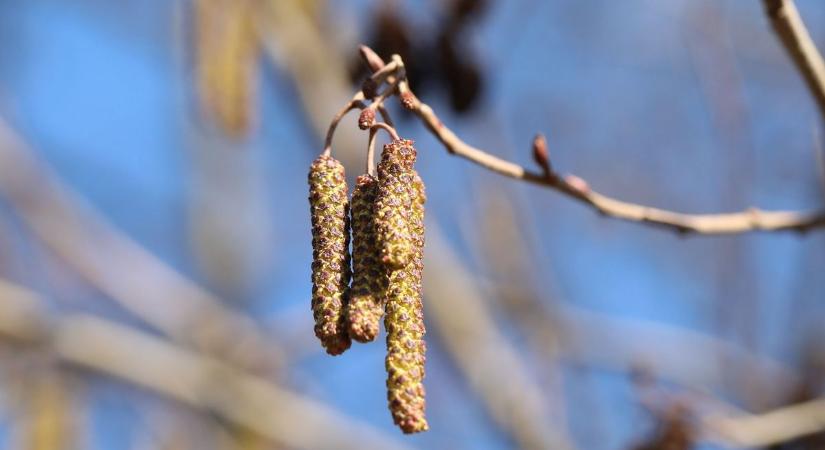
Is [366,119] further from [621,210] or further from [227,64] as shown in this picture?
[227,64]

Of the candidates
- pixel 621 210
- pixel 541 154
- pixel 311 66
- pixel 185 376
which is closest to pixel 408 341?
pixel 541 154

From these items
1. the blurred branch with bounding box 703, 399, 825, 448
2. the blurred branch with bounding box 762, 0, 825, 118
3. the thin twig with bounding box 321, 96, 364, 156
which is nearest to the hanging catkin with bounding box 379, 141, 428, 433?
the thin twig with bounding box 321, 96, 364, 156

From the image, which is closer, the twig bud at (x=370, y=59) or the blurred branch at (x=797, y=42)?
the twig bud at (x=370, y=59)

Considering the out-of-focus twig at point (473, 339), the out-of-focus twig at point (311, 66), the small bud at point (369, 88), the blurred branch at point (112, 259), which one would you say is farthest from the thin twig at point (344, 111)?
the blurred branch at point (112, 259)

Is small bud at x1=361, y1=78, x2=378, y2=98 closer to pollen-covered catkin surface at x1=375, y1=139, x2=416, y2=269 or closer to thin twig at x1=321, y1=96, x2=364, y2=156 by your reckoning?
thin twig at x1=321, y1=96, x2=364, y2=156

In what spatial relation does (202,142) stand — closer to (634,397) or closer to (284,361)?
(284,361)

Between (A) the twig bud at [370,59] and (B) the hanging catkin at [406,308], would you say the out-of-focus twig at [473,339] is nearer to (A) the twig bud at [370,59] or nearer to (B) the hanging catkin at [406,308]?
(A) the twig bud at [370,59]
